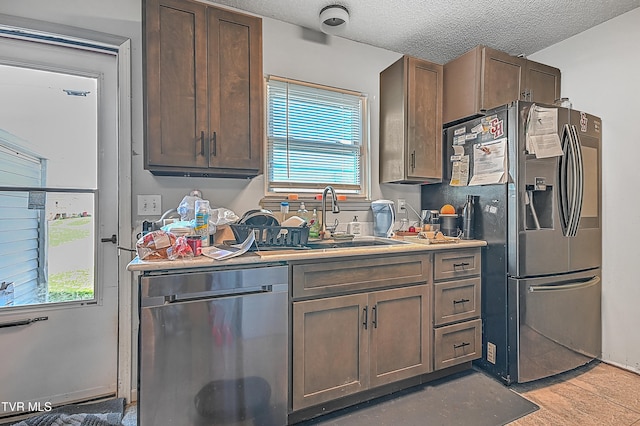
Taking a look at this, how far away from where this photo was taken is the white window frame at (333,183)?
2.35 meters

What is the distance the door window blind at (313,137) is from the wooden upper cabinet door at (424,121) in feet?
1.39

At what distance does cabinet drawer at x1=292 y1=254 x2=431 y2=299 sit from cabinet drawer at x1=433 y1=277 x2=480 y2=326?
0.16m

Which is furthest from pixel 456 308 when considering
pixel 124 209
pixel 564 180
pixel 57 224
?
pixel 57 224

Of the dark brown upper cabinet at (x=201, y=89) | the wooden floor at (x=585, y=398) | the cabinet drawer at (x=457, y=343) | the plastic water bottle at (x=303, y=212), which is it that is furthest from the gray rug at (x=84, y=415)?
the cabinet drawer at (x=457, y=343)

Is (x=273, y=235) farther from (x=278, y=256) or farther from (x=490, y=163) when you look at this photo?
(x=490, y=163)

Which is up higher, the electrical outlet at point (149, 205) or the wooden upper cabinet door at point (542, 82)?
the wooden upper cabinet door at point (542, 82)

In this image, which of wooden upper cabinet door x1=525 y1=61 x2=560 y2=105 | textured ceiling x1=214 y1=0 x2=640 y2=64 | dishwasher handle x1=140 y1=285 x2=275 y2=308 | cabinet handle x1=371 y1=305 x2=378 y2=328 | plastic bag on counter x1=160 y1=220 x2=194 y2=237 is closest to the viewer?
dishwasher handle x1=140 y1=285 x2=275 y2=308

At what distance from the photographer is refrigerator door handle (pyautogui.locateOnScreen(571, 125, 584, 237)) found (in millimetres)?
2215

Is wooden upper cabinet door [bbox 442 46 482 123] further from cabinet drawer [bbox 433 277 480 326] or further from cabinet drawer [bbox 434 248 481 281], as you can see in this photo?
cabinet drawer [bbox 433 277 480 326]

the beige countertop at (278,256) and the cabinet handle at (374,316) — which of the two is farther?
the cabinet handle at (374,316)

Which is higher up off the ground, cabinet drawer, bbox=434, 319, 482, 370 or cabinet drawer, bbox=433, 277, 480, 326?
cabinet drawer, bbox=433, 277, 480, 326

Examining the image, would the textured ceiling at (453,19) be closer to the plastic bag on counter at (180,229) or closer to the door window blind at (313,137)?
the door window blind at (313,137)

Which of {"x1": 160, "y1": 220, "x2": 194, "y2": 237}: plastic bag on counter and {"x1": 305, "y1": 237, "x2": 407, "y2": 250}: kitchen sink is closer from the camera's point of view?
{"x1": 160, "y1": 220, "x2": 194, "y2": 237}: plastic bag on counter

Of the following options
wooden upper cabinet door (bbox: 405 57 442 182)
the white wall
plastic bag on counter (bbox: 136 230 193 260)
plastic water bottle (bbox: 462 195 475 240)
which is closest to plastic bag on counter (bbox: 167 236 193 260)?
plastic bag on counter (bbox: 136 230 193 260)
